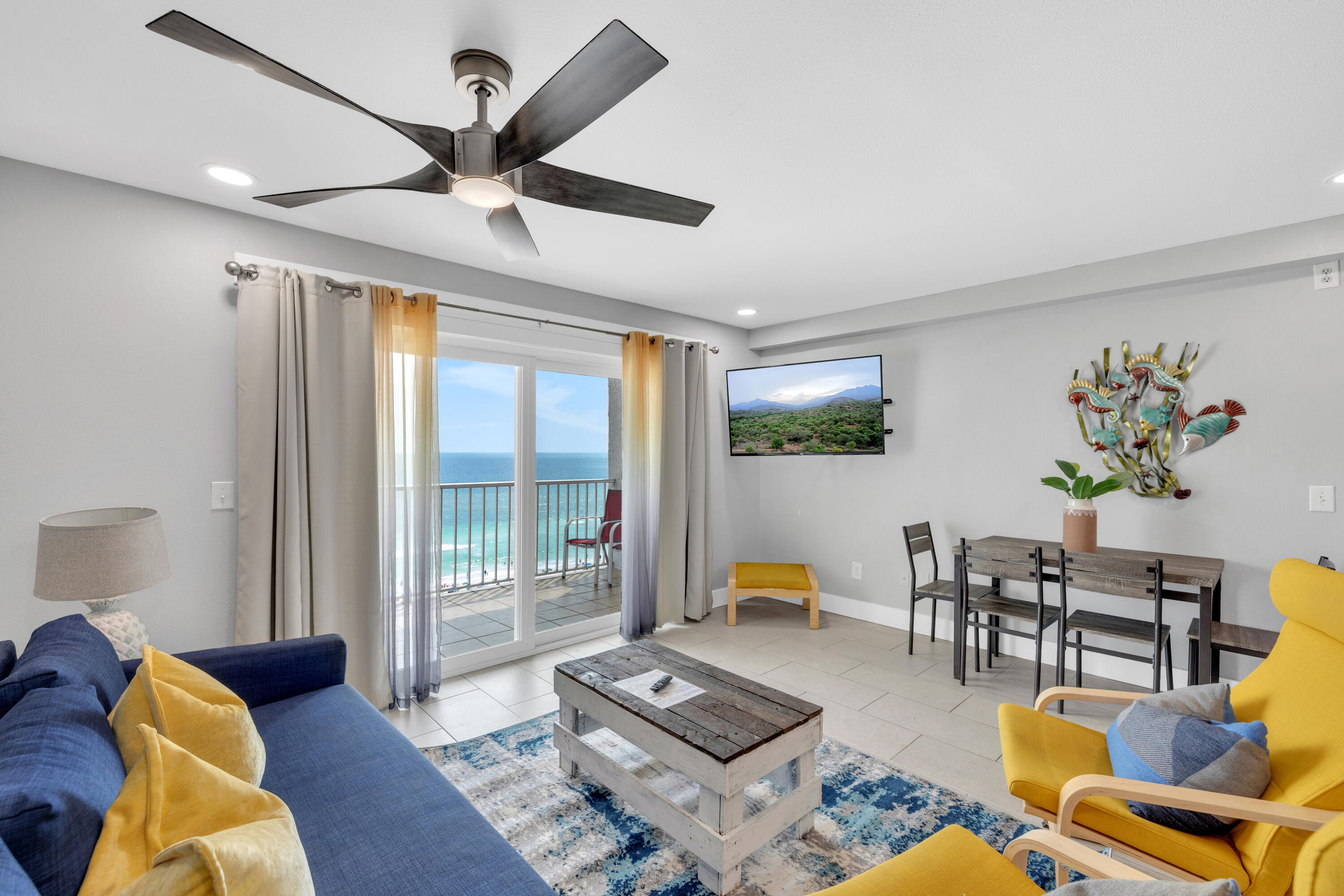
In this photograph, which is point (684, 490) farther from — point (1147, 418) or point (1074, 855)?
point (1074, 855)

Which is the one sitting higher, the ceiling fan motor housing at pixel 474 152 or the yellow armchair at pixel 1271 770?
the ceiling fan motor housing at pixel 474 152

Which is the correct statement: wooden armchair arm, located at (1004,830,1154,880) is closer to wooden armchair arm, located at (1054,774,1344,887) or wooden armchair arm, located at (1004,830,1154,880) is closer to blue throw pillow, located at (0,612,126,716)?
wooden armchair arm, located at (1054,774,1344,887)

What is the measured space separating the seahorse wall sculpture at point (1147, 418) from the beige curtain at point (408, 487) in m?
3.78

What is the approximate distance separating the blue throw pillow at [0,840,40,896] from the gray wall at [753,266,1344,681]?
4.36 m

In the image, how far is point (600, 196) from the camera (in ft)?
5.76

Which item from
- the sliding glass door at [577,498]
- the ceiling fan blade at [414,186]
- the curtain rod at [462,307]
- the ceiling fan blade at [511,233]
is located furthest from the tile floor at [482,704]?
the ceiling fan blade at [414,186]

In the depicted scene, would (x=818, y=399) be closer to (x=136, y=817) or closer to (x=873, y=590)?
(x=873, y=590)

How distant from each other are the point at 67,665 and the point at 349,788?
2.47 ft

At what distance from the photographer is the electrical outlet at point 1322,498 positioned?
2.81 meters

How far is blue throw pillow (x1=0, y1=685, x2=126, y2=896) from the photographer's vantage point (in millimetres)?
857

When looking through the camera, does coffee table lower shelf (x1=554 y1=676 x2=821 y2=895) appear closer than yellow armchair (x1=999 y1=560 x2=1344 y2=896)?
No

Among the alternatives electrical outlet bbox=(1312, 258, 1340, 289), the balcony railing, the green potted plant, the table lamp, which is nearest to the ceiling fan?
the table lamp

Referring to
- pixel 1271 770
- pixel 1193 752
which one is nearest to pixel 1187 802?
pixel 1193 752

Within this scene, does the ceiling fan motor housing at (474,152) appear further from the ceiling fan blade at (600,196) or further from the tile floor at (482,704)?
the tile floor at (482,704)
